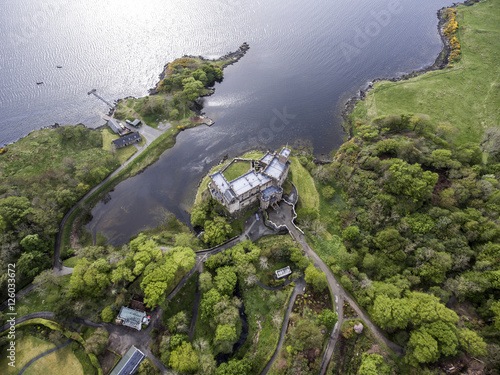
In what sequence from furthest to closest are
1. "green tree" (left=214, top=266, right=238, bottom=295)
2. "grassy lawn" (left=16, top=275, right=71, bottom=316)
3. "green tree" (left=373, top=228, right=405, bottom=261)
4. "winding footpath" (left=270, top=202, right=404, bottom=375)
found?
"green tree" (left=373, top=228, right=405, bottom=261) < "green tree" (left=214, top=266, right=238, bottom=295) < "grassy lawn" (left=16, top=275, right=71, bottom=316) < "winding footpath" (left=270, top=202, right=404, bottom=375)

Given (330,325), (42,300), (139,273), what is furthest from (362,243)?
(42,300)

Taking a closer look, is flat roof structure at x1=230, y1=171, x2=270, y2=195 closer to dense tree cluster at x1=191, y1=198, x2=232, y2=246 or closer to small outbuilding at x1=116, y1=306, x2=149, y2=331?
dense tree cluster at x1=191, y1=198, x2=232, y2=246

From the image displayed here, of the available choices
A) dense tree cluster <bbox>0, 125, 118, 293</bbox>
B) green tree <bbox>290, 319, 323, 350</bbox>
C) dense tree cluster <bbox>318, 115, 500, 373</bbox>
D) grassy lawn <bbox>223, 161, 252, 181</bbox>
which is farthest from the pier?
green tree <bbox>290, 319, 323, 350</bbox>

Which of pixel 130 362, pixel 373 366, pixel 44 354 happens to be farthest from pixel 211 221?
pixel 373 366

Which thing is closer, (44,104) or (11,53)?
(44,104)

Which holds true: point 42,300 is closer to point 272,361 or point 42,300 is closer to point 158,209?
point 158,209

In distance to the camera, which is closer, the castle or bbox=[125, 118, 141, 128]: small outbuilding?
the castle

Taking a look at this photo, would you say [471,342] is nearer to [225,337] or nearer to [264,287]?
[264,287]

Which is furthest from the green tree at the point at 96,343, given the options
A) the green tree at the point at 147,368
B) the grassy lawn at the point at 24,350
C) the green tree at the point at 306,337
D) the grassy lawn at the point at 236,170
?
the grassy lawn at the point at 236,170
